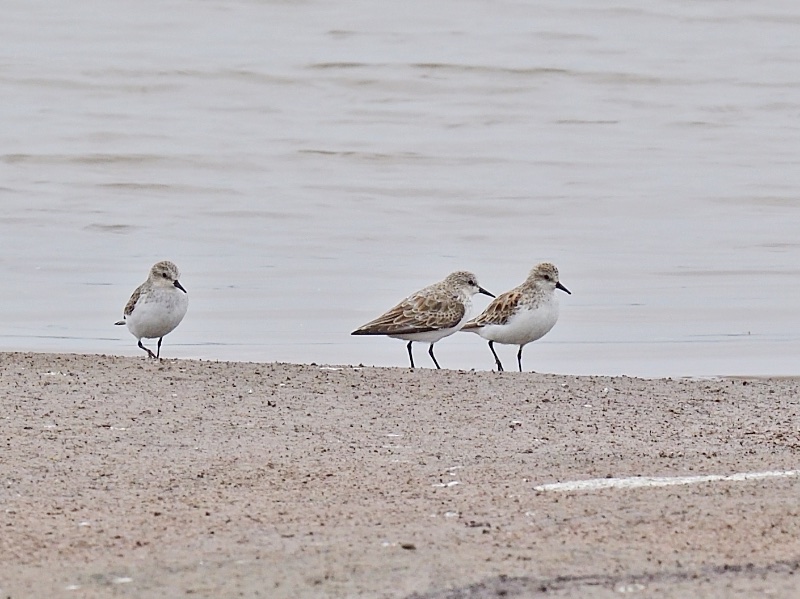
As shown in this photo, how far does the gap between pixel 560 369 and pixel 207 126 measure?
14.3 metres

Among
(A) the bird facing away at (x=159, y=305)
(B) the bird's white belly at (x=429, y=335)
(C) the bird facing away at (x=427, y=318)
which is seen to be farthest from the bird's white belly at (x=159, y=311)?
(B) the bird's white belly at (x=429, y=335)

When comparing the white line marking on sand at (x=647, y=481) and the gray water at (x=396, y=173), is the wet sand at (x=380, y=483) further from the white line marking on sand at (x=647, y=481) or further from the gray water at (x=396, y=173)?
the gray water at (x=396, y=173)

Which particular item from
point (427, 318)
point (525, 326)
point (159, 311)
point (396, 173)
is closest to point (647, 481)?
point (525, 326)

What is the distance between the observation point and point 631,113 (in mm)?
25672

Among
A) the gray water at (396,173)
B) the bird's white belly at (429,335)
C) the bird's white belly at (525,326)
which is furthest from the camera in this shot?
the gray water at (396,173)

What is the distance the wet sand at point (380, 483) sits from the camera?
15.5ft

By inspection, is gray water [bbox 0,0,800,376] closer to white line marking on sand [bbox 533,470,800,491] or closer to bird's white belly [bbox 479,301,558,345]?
bird's white belly [bbox 479,301,558,345]

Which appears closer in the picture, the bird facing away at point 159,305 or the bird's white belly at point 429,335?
the bird facing away at point 159,305

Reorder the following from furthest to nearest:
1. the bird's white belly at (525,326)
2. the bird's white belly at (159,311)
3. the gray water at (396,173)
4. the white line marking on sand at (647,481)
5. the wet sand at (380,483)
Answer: the gray water at (396,173), the bird's white belly at (525,326), the bird's white belly at (159,311), the white line marking on sand at (647,481), the wet sand at (380,483)

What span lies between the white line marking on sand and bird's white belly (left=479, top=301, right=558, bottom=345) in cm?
429

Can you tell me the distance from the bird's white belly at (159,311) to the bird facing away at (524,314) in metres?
1.98

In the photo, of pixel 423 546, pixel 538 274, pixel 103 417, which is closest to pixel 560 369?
pixel 538 274

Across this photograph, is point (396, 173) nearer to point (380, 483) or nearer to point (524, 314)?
point (524, 314)

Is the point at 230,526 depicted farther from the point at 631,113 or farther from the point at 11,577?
the point at 631,113
